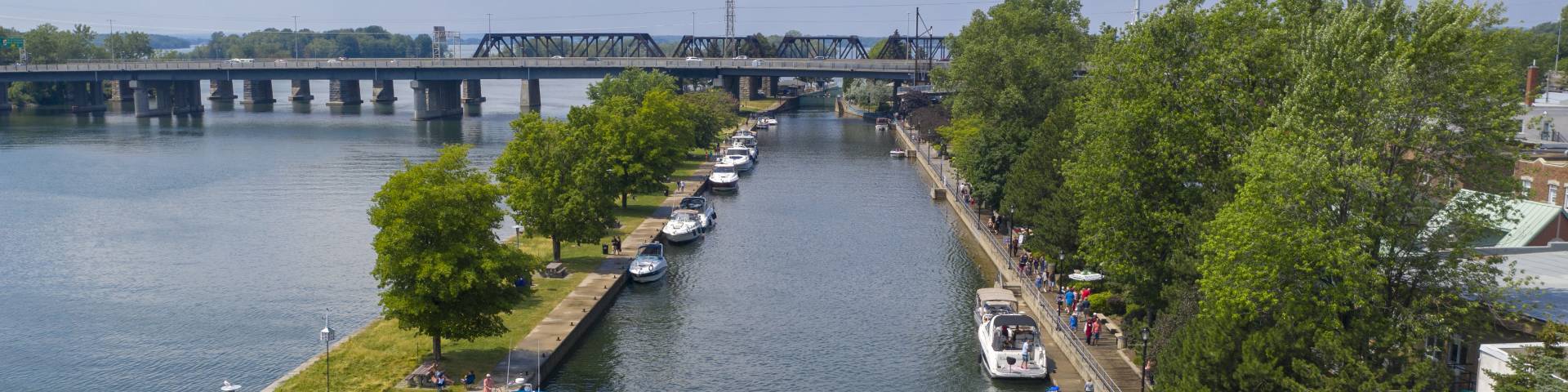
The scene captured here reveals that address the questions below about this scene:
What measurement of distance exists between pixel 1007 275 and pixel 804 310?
10.4 meters

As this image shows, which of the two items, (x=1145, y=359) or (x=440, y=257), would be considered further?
(x=440, y=257)

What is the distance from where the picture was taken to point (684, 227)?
239 feet

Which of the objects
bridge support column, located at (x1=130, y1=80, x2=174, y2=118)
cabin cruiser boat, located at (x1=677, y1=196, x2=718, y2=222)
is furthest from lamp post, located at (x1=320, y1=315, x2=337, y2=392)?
bridge support column, located at (x1=130, y1=80, x2=174, y2=118)

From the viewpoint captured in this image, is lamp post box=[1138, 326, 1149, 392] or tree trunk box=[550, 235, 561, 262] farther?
tree trunk box=[550, 235, 561, 262]

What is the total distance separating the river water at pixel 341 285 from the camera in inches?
1822

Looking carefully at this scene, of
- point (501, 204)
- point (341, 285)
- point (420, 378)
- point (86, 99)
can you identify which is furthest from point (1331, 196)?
point (86, 99)

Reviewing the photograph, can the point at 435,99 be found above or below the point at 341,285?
above

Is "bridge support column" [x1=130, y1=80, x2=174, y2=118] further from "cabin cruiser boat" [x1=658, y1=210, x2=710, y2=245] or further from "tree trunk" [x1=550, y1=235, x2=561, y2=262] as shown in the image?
"tree trunk" [x1=550, y1=235, x2=561, y2=262]

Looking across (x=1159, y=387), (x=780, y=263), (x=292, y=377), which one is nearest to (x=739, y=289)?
(x=780, y=263)

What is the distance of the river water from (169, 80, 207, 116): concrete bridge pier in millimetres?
80353

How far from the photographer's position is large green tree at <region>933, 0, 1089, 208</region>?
254ft

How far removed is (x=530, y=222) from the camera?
61.8m

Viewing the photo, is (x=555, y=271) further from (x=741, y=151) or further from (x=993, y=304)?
(x=741, y=151)

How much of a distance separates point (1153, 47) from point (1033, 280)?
14.8m
